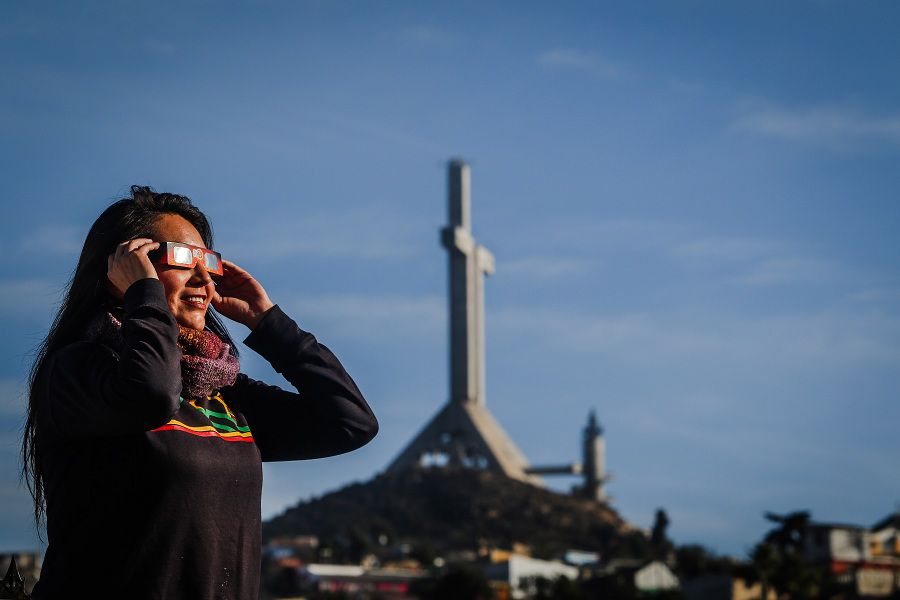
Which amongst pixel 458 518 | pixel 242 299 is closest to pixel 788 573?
pixel 458 518

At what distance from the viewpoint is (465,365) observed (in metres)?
75.8

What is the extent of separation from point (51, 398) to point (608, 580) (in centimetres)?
5525

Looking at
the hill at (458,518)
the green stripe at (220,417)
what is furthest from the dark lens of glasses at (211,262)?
the hill at (458,518)

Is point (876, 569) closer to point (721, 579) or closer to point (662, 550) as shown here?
point (721, 579)

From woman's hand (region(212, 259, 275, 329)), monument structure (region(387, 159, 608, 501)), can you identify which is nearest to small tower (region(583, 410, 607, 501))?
monument structure (region(387, 159, 608, 501))

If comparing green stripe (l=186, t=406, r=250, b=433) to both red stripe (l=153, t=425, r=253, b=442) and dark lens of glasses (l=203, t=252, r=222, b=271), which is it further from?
dark lens of glasses (l=203, t=252, r=222, b=271)

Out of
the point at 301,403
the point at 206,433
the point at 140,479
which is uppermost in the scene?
the point at 301,403

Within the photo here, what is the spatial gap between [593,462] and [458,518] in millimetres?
11276

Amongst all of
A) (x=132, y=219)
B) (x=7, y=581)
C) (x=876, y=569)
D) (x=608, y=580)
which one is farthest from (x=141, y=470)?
(x=608, y=580)

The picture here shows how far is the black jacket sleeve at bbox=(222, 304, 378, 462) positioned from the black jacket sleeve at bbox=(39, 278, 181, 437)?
1.72 ft

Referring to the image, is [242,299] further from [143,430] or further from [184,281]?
[143,430]

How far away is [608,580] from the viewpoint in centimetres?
5672

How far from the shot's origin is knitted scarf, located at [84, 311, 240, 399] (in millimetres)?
3170

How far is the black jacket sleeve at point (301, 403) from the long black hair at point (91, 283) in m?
0.14
